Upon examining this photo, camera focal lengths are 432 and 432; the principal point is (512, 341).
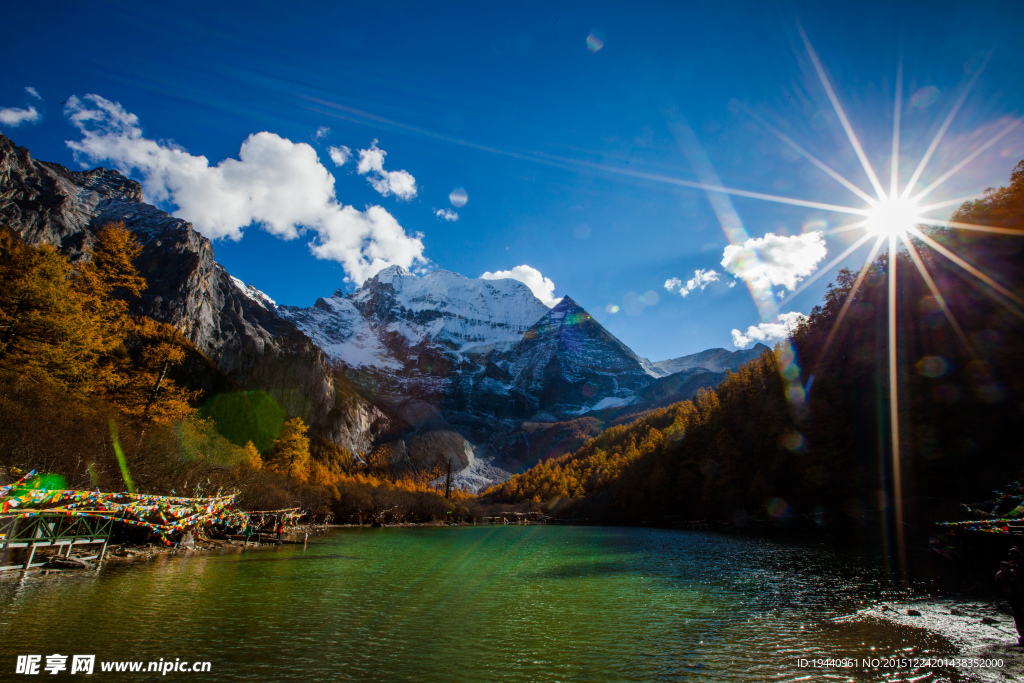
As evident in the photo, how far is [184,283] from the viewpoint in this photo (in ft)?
444

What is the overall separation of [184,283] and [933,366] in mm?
172823

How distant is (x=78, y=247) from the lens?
363ft

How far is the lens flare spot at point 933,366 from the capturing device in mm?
41750

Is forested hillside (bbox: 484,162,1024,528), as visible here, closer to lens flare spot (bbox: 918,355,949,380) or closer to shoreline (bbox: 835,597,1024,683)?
lens flare spot (bbox: 918,355,949,380)

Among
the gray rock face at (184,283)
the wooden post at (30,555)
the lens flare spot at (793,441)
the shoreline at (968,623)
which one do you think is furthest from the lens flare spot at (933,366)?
the gray rock face at (184,283)

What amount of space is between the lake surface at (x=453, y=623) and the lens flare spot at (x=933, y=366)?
27088mm

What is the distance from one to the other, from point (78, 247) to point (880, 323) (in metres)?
167

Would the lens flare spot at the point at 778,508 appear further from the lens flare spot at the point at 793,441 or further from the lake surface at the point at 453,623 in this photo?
the lake surface at the point at 453,623

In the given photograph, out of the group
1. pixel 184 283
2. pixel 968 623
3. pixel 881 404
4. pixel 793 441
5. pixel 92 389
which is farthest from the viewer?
pixel 184 283

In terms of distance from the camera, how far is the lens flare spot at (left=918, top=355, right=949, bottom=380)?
1644 inches

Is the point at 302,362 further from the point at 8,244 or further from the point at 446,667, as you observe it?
the point at 446,667

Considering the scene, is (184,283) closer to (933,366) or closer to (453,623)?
(453,623)

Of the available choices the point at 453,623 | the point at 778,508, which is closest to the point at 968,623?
the point at 453,623

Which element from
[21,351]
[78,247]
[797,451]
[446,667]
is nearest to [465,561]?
[446,667]
